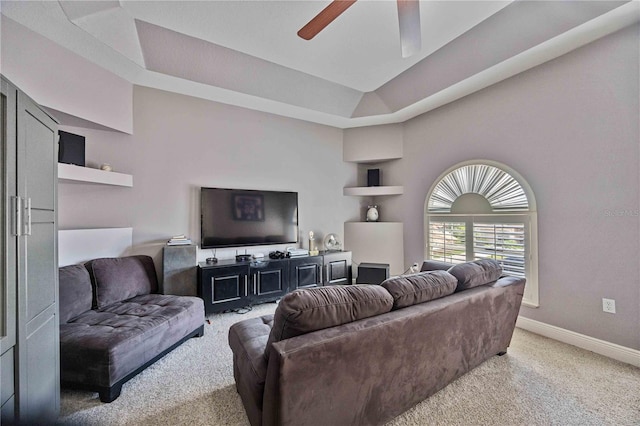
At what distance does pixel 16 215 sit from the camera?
1.13 meters

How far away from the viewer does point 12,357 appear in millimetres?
1125

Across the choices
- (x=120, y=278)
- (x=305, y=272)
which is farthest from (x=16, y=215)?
(x=305, y=272)

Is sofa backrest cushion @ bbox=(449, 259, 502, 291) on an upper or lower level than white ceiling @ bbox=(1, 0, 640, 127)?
lower

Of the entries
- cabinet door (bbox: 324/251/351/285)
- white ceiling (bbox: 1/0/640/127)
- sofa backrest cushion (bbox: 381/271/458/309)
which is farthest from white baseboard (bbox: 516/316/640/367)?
white ceiling (bbox: 1/0/640/127)

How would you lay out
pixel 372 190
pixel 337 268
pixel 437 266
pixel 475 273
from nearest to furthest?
pixel 475 273 → pixel 437 266 → pixel 337 268 → pixel 372 190

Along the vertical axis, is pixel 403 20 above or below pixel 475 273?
above

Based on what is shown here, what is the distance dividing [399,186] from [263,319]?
11.1 ft

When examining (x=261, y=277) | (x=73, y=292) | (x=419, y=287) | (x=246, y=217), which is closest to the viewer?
(x=419, y=287)

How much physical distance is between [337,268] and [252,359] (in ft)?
9.43

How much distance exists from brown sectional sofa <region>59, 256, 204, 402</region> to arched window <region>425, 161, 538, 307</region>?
3307mm

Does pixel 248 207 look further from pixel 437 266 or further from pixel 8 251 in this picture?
pixel 8 251

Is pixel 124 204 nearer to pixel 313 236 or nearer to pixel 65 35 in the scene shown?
pixel 65 35

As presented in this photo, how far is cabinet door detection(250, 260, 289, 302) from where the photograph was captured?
3.47 meters

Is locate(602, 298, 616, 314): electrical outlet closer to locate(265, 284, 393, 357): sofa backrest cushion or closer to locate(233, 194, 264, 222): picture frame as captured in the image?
locate(265, 284, 393, 357): sofa backrest cushion
